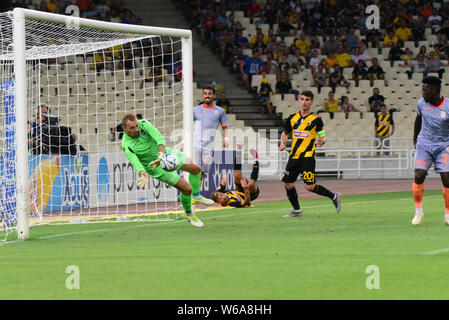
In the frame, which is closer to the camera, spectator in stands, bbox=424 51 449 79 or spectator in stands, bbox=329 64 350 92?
spectator in stands, bbox=329 64 350 92

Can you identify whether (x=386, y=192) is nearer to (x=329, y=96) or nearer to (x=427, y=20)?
(x=329, y=96)

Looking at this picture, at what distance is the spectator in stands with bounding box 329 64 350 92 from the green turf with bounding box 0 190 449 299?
16517mm

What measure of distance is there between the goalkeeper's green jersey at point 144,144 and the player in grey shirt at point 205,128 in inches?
156

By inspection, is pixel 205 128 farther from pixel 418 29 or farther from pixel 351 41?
pixel 418 29

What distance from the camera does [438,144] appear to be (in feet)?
40.2

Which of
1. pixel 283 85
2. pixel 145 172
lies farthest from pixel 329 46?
pixel 145 172

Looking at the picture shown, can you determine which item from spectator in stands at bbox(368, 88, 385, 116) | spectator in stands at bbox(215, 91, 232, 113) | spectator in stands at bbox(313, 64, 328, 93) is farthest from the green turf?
spectator in stands at bbox(313, 64, 328, 93)

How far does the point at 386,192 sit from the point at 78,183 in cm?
788

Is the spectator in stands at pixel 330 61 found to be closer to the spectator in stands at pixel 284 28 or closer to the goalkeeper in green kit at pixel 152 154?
the spectator in stands at pixel 284 28

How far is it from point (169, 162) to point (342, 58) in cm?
2031

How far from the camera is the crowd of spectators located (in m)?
31.3

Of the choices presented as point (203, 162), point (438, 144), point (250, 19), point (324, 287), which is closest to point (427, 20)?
point (250, 19)

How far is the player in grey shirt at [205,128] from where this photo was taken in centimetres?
1703

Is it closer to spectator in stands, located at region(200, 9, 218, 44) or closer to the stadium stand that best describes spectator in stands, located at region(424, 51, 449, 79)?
the stadium stand
